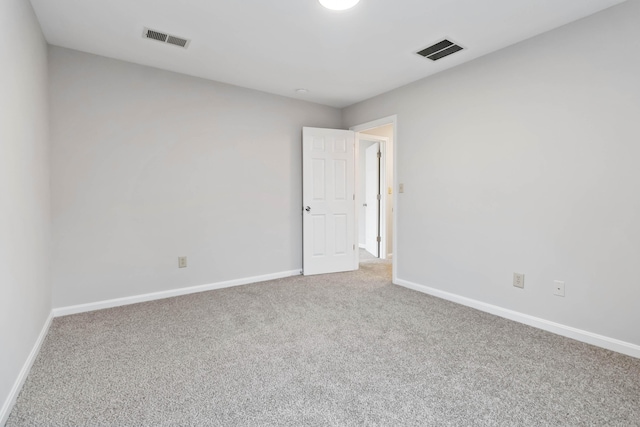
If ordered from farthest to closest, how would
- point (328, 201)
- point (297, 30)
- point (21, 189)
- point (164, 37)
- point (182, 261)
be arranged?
point (328, 201) < point (182, 261) < point (164, 37) < point (297, 30) < point (21, 189)

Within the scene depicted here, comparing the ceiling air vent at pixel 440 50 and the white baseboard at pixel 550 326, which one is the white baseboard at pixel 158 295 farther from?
the ceiling air vent at pixel 440 50

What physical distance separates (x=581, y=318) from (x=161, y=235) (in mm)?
3771

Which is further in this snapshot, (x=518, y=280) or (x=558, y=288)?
(x=518, y=280)

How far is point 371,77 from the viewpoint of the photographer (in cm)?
336

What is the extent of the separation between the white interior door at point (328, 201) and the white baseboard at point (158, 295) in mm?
504

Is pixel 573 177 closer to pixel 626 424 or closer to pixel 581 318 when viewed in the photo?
pixel 581 318

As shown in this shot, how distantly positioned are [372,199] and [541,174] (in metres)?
3.37

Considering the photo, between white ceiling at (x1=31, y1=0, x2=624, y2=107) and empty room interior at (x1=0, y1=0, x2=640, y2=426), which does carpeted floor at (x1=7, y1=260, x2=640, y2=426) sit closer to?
empty room interior at (x1=0, y1=0, x2=640, y2=426)

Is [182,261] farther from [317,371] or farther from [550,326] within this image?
[550,326]

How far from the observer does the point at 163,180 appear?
127 inches

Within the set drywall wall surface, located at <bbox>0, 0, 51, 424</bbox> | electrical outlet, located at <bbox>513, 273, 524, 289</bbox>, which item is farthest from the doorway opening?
drywall wall surface, located at <bbox>0, 0, 51, 424</bbox>

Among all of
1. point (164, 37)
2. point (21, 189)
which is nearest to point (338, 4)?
point (164, 37)

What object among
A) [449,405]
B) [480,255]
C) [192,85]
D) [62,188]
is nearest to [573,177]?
[480,255]

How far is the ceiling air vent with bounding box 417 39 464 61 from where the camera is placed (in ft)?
8.63
